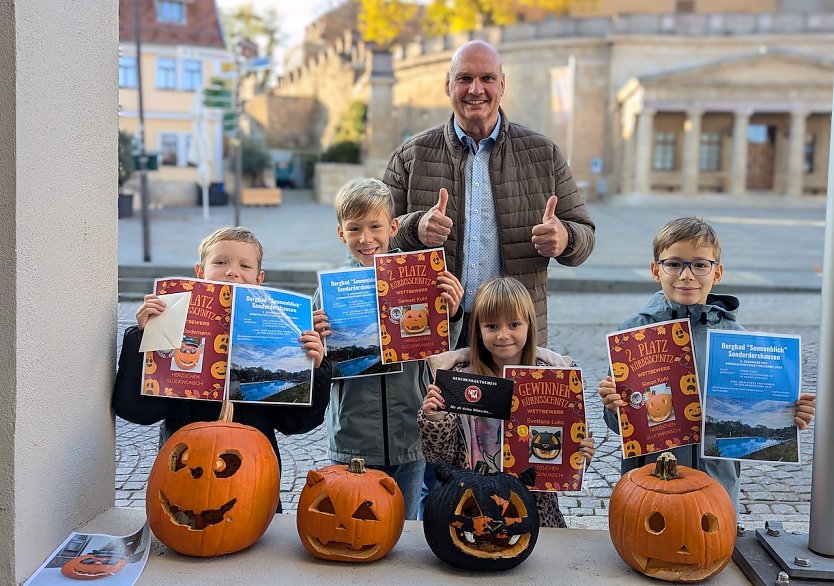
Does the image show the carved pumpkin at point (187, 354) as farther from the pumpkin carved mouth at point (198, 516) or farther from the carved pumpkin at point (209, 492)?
the pumpkin carved mouth at point (198, 516)

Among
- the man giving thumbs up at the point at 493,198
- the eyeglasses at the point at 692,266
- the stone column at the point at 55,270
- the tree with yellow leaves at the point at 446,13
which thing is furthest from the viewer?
the tree with yellow leaves at the point at 446,13

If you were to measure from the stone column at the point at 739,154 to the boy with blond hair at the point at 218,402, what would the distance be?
4666 centimetres

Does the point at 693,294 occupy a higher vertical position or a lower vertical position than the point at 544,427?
higher

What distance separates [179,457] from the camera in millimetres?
3123

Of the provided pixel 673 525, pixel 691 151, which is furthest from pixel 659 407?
pixel 691 151

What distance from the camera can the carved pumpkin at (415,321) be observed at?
3.64 m

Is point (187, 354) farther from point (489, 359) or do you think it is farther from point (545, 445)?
point (545, 445)

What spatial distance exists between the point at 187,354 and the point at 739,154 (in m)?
48.1

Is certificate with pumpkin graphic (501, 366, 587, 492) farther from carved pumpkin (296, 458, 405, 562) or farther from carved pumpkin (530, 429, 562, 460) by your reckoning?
carved pumpkin (296, 458, 405, 562)

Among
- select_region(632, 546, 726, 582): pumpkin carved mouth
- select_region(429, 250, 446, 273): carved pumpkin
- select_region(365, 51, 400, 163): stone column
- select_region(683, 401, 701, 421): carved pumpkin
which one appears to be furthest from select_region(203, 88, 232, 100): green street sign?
select_region(365, 51, 400, 163): stone column

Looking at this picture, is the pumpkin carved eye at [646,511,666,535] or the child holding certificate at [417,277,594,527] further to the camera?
the child holding certificate at [417,277,594,527]

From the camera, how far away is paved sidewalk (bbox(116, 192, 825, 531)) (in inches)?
215

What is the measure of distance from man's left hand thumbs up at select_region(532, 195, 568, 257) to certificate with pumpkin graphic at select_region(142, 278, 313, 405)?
3.79ft

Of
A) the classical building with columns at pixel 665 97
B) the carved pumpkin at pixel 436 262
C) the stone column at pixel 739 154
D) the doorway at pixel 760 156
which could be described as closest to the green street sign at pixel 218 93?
the carved pumpkin at pixel 436 262
